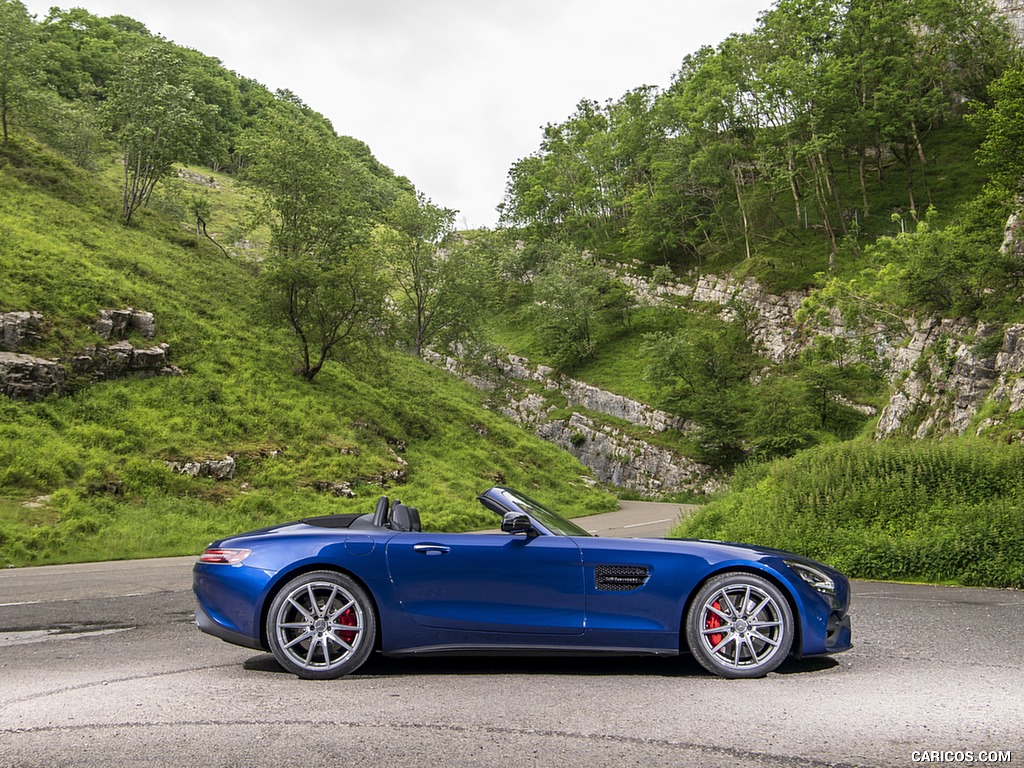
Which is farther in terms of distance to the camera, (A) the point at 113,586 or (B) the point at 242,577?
(A) the point at 113,586

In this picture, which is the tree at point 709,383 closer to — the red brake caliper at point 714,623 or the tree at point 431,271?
the tree at point 431,271

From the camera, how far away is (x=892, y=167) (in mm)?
55375

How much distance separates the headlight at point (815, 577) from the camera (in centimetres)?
482

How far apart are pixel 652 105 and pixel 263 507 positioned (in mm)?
59625

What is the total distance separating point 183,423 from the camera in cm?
2162

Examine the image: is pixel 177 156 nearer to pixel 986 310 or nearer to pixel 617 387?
pixel 617 387

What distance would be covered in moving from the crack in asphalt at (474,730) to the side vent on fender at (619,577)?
1.32 metres

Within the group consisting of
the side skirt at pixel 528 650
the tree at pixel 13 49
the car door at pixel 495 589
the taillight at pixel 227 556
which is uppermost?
the tree at pixel 13 49

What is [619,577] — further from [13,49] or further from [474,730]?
[13,49]

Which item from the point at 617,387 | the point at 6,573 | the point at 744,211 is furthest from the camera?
the point at 744,211

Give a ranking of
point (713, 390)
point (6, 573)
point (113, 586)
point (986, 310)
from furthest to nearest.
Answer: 1. point (713, 390)
2. point (986, 310)
3. point (6, 573)
4. point (113, 586)

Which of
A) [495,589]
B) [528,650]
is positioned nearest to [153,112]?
[495,589]

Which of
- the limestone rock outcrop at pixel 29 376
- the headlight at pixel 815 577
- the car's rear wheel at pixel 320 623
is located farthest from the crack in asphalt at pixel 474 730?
the limestone rock outcrop at pixel 29 376

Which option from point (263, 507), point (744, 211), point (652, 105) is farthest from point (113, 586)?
point (652, 105)
